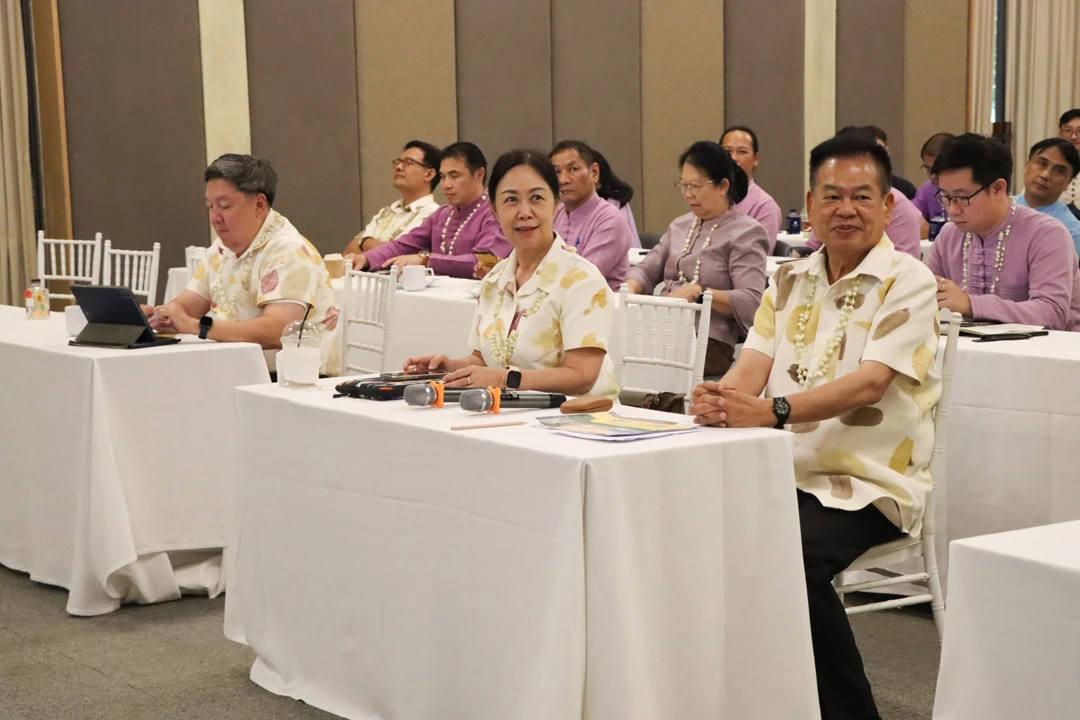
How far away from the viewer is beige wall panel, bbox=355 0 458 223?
25.2ft

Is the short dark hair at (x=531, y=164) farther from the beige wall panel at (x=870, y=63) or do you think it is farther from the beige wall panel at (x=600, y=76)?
the beige wall panel at (x=870, y=63)

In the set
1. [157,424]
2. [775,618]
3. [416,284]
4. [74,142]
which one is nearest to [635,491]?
[775,618]

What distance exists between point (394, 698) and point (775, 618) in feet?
2.27

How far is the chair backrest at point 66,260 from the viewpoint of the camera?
20.6 feet

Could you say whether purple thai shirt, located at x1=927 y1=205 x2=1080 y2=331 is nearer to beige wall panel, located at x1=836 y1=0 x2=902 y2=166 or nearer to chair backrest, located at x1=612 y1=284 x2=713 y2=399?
chair backrest, located at x1=612 y1=284 x2=713 y2=399

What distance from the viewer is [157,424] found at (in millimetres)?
3227

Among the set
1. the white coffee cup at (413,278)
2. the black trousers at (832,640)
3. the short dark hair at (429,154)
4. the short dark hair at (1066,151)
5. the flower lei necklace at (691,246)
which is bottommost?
the black trousers at (832,640)

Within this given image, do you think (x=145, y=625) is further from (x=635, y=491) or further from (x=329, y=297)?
(x=635, y=491)

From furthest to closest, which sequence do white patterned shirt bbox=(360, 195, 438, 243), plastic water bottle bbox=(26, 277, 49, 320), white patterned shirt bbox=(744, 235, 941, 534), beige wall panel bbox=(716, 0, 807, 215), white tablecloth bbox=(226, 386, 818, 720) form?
1. beige wall panel bbox=(716, 0, 807, 215)
2. white patterned shirt bbox=(360, 195, 438, 243)
3. plastic water bottle bbox=(26, 277, 49, 320)
4. white patterned shirt bbox=(744, 235, 941, 534)
5. white tablecloth bbox=(226, 386, 818, 720)

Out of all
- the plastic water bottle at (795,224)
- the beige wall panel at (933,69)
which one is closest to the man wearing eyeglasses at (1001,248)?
the plastic water bottle at (795,224)

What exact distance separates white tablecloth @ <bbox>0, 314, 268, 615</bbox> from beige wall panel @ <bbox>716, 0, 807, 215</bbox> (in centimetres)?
630

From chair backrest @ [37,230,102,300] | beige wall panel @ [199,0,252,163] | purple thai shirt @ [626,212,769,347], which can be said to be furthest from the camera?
beige wall panel @ [199,0,252,163]

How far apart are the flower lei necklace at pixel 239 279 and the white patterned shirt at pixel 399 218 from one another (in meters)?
2.30

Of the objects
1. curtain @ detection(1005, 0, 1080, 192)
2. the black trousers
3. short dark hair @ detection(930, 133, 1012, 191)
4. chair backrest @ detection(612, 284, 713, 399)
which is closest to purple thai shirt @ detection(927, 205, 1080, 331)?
short dark hair @ detection(930, 133, 1012, 191)
